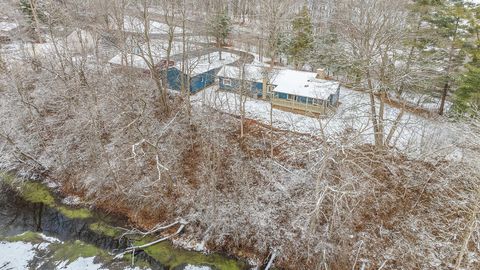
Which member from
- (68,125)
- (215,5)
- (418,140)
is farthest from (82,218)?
(215,5)

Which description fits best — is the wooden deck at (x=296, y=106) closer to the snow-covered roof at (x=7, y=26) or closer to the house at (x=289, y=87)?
the house at (x=289, y=87)

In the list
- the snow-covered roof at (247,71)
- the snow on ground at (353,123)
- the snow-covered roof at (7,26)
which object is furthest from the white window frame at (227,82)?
the snow-covered roof at (7,26)

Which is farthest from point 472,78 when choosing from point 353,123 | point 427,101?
point 353,123

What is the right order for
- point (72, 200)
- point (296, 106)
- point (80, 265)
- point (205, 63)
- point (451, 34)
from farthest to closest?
point (205, 63), point (296, 106), point (451, 34), point (72, 200), point (80, 265)

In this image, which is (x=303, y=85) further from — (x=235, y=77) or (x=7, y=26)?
(x=7, y=26)

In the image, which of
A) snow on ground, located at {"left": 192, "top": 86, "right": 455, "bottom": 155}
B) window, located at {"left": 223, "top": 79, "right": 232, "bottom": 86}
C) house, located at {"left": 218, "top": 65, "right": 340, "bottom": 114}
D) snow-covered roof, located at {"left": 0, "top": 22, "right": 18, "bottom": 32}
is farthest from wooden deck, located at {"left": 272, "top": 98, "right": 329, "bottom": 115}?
snow-covered roof, located at {"left": 0, "top": 22, "right": 18, "bottom": 32}
